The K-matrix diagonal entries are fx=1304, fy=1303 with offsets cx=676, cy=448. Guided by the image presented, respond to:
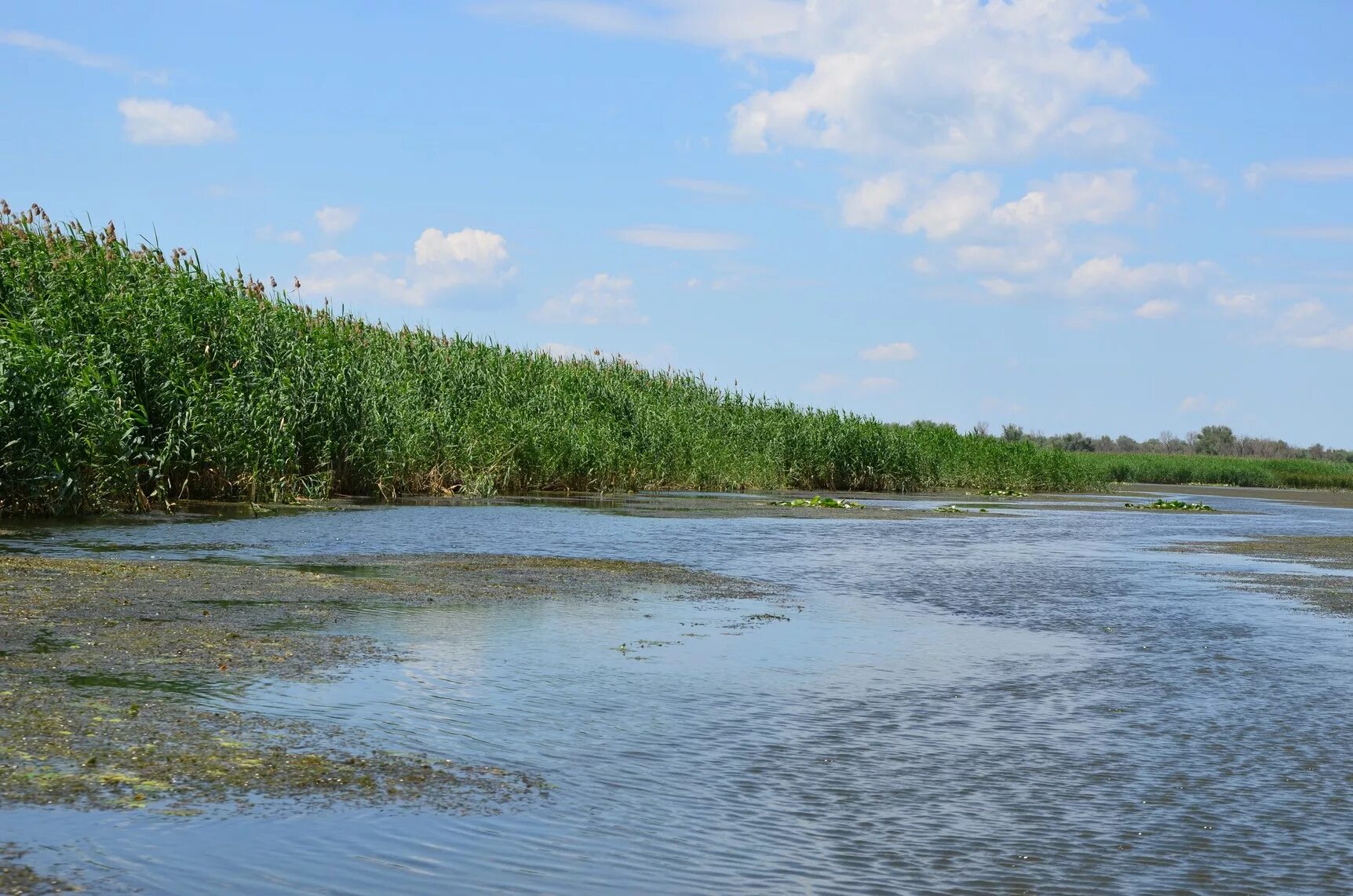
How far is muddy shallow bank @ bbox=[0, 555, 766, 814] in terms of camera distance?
13.7ft

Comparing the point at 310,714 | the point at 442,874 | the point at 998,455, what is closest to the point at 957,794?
the point at 442,874

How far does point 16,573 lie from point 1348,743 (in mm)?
8144

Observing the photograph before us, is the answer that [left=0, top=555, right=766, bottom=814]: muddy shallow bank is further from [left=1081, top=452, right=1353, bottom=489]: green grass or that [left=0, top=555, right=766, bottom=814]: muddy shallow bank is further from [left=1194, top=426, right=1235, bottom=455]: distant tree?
[left=1194, top=426, right=1235, bottom=455]: distant tree

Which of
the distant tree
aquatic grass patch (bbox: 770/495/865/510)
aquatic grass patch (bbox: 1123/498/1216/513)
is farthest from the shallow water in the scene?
the distant tree

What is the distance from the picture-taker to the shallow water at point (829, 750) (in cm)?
361

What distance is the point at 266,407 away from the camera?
17922mm

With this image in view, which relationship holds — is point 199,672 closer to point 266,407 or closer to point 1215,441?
point 266,407

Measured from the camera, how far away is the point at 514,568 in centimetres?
1141

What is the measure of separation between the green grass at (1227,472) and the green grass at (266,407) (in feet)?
122

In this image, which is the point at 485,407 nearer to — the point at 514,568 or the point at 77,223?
the point at 77,223

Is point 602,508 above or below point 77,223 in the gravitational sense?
below

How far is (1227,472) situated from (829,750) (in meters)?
65.6

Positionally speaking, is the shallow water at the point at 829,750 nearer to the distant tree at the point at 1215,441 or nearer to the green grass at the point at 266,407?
the green grass at the point at 266,407

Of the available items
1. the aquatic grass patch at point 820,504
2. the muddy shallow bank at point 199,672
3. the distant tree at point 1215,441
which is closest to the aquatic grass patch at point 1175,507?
the aquatic grass patch at point 820,504
